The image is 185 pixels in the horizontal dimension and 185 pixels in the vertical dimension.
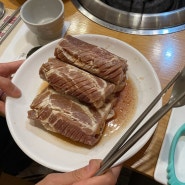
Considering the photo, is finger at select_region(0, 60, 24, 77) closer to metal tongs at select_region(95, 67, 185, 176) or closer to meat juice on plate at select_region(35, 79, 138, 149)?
meat juice on plate at select_region(35, 79, 138, 149)

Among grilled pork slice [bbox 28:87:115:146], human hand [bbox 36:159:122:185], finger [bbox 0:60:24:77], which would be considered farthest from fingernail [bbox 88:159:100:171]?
finger [bbox 0:60:24:77]

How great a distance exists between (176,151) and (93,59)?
36 centimetres

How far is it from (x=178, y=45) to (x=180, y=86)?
47 centimetres

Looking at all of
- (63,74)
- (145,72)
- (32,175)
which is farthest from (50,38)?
(32,175)

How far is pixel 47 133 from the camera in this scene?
0.83 metres

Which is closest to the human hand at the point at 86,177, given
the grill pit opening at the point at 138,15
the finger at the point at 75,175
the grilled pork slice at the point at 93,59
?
the finger at the point at 75,175

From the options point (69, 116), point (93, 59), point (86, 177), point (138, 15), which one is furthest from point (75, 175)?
point (138, 15)

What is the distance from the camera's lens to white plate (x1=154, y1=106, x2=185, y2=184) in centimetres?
73

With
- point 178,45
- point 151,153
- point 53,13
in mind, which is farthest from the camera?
point 53,13

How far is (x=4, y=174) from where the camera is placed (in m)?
1.26

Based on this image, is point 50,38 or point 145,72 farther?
point 50,38

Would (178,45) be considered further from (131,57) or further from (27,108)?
(27,108)

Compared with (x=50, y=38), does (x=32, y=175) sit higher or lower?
lower

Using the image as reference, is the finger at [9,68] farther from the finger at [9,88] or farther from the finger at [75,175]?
the finger at [75,175]
